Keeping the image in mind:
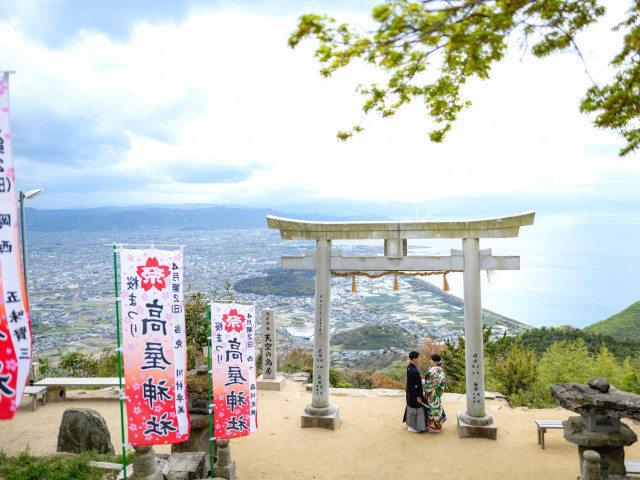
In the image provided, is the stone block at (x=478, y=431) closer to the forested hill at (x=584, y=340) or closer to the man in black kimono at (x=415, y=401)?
the man in black kimono at (x=415, y=401)

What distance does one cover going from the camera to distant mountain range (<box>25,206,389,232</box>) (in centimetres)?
9075

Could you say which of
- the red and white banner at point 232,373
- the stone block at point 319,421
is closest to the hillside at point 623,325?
the stone block at point 319,421

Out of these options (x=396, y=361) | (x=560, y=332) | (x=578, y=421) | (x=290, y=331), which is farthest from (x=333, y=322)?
(x=578, y=421)

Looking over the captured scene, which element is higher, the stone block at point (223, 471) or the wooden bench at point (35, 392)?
the stone block at point (223, 471)

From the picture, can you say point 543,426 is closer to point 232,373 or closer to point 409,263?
point 409,263

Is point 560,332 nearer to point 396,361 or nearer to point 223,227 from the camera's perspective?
point 396,361

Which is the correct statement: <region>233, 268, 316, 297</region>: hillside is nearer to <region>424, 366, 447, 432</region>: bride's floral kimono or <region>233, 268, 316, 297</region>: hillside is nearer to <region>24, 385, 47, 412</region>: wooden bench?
<region>24, 385, 47, 412</region>: wooden bench

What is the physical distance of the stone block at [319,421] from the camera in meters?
8.16

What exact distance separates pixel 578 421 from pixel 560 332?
16.4 m

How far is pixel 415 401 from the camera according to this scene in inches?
310

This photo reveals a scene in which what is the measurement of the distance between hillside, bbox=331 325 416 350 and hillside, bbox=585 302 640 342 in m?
11.8

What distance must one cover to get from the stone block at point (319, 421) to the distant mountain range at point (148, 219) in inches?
2843

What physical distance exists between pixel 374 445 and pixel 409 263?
3.30 m

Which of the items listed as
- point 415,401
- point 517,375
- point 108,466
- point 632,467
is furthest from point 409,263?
point 108,466
